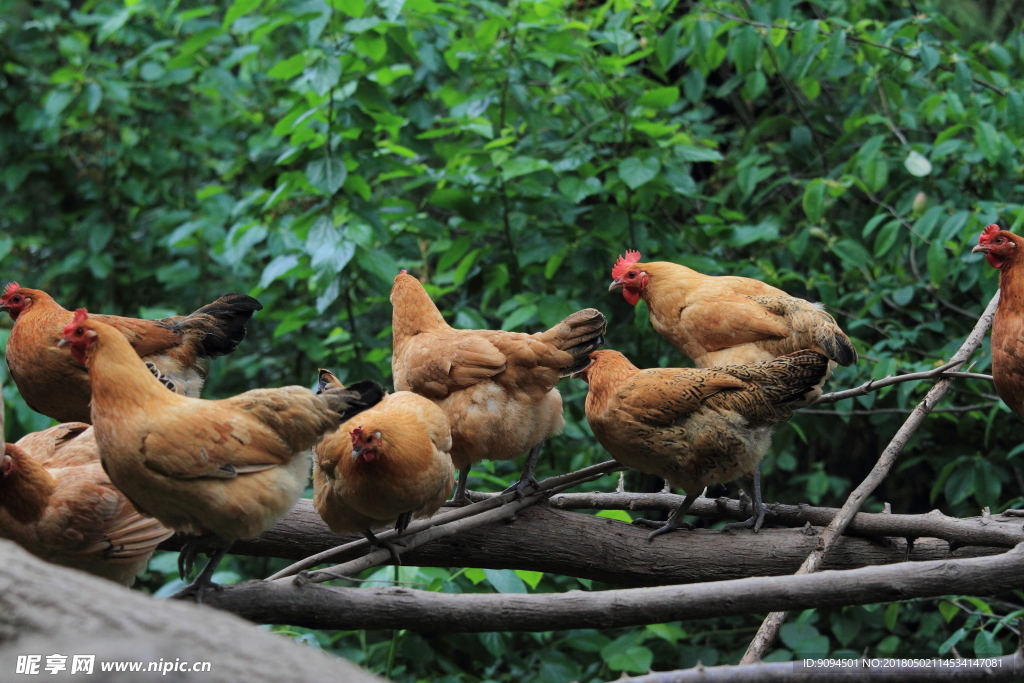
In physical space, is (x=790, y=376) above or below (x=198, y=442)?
below

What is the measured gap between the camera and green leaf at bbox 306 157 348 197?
14.3 feet

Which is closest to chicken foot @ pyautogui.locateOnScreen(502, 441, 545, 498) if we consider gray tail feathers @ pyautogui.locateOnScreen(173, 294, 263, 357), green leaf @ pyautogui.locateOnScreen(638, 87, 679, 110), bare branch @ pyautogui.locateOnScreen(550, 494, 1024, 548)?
bare branch @ pyautogui.locateOnScreen(550, 494, 1024, 548)

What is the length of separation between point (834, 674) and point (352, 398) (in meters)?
1.53

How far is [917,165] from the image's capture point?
4555 mm

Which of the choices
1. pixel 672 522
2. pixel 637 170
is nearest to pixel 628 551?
pixel 672 522

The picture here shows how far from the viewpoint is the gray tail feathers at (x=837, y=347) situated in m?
3.17

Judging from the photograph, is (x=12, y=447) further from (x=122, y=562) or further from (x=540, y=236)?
(x=540, y=236)

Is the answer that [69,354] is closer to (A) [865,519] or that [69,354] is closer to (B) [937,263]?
(A) [865,519]

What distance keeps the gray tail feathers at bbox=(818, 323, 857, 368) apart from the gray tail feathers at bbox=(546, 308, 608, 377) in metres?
0.86

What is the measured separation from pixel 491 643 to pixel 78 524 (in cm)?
221

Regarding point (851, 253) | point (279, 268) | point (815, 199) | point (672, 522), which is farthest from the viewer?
point (851, 253)

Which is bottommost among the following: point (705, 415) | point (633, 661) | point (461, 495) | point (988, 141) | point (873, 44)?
point (633, 661)

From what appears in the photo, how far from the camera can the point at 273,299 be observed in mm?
5391

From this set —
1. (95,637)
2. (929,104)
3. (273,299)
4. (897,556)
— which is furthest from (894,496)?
(95,637)
